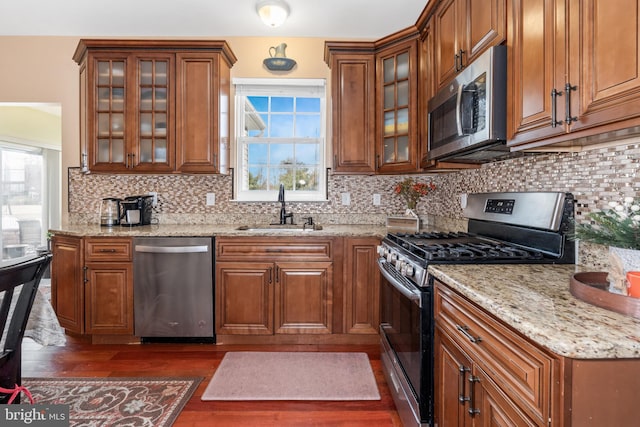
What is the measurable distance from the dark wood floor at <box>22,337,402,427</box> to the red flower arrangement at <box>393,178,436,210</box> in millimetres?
1260

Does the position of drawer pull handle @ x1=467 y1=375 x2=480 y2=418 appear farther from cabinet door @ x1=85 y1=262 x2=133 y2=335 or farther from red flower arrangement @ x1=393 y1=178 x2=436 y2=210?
cabinet door @ x1=85 y1=262 x2=133 y2=335

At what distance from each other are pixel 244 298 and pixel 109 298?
104cm

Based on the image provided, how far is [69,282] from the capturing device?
2826mm

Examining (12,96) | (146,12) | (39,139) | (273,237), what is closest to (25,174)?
(39,139)

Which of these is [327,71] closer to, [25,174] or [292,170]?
[292,170]

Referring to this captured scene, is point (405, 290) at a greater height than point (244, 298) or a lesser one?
greater

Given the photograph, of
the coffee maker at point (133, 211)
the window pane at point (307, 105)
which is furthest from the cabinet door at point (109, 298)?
the window pane at point (307, 105)

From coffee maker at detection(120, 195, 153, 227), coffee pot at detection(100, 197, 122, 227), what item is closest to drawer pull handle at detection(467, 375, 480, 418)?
coffee maker at detection(120, 195, 153, 227)

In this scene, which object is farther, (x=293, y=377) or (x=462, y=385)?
(x=293, y=377)

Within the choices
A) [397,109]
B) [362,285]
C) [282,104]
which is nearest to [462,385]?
[362,285]

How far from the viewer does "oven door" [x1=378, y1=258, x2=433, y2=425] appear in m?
1.51

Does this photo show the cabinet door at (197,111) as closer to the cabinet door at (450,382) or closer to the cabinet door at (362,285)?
the cabinet door at (362,285)

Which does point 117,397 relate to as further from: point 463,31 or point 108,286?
point 463,31

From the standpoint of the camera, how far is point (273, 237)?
2738mm
